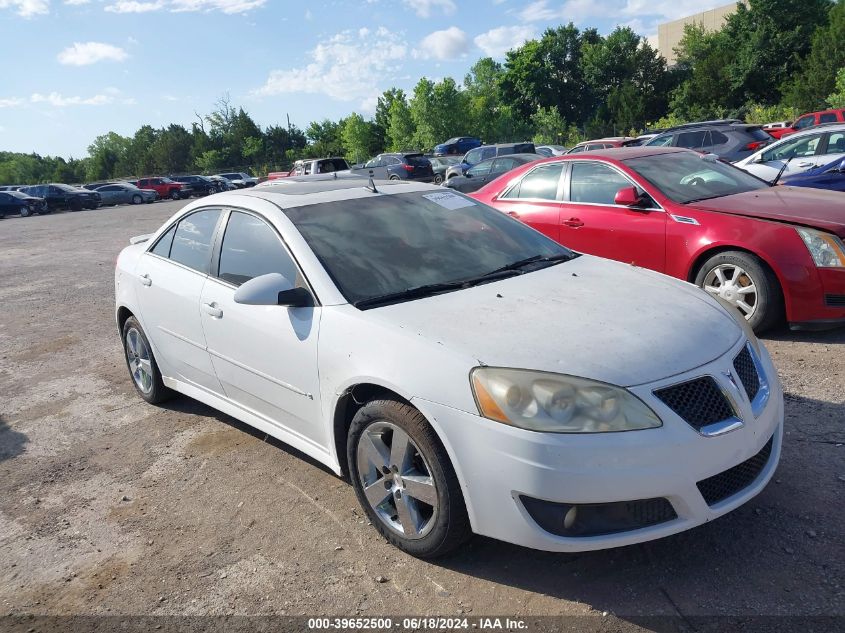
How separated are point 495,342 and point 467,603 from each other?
3.32 feet

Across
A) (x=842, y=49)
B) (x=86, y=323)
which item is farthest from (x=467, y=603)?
(x=842, y=49)

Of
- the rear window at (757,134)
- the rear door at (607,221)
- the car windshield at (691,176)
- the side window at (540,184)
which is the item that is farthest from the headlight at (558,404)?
the rear window at (757,134)

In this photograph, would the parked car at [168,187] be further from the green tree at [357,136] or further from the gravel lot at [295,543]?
the gravel lot at [295,543]

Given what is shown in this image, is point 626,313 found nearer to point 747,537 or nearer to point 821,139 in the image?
point 747,537

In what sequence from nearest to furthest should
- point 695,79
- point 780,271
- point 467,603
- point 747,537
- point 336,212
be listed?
point 467,603, point 747,537, point 336,212, point 780,271, point 695,79

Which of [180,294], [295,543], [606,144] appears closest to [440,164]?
[606,144]

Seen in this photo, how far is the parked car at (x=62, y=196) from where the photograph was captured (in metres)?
38.8

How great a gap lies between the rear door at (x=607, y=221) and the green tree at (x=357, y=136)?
64602 mm

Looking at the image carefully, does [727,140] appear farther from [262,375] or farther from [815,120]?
[262,375]

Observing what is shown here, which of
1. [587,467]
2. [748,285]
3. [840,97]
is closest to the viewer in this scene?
[587,467]

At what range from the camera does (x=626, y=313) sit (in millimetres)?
3057

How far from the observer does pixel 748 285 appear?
5.43 metres

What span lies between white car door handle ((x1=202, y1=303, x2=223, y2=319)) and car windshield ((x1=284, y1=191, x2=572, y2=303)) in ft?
2.24

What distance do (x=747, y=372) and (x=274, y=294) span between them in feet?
6.96
